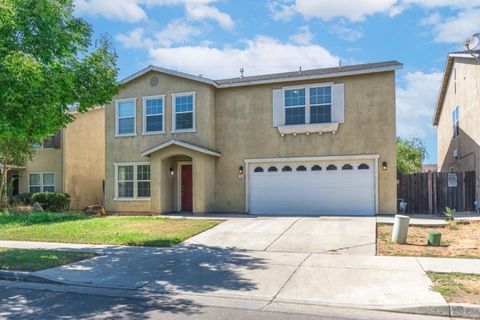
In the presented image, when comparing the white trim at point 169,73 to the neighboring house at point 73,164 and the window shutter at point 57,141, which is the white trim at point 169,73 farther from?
the window shutter at point 57,141

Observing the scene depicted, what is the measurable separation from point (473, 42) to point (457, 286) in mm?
12011

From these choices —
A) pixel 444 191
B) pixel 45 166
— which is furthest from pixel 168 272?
pixel 45 166

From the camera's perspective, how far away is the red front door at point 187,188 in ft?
69.2

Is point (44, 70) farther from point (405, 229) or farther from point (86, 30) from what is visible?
point (405, 229)

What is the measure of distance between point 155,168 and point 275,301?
13735mm

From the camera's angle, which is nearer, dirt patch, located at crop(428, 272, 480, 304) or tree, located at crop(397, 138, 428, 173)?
dirt patch, located at crop(428, 272, 480, 304)

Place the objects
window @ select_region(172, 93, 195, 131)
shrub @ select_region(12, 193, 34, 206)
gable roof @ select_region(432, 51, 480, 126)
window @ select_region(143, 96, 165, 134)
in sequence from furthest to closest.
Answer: shrub @ select_region(12, 193, 34, 206) → window @ select_region(143, 96, 165, 134) → window @ select_region(172, 93, 195, 131) → gable roof @ select_region(432, 51, 480, 126)

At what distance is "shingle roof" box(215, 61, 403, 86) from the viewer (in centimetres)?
1770

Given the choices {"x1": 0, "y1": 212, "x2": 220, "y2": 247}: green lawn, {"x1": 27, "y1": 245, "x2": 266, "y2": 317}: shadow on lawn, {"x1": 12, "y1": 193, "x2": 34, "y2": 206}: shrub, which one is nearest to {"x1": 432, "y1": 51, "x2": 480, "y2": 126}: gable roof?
{"x1": 0, "y1": 212, "x2": 220, "y2": 247}: green lawn

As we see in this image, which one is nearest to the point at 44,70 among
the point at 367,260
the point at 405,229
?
the point at 367,260

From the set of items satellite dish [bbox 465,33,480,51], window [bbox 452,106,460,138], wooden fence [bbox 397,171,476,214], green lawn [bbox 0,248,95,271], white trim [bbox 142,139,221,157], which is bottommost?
green lawn [bbox 0,248,95,271]

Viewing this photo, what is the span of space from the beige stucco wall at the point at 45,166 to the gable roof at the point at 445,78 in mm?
21504

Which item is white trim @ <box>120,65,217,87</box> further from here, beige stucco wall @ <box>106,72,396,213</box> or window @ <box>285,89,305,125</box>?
window @ <box>285,89,305,125</box>

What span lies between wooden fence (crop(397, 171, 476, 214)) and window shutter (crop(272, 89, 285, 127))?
21.1 ft
